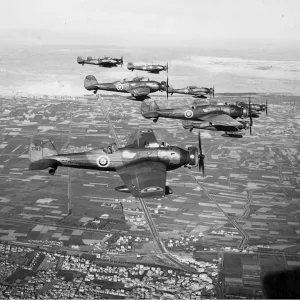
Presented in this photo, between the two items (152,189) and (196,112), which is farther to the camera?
(196,112)

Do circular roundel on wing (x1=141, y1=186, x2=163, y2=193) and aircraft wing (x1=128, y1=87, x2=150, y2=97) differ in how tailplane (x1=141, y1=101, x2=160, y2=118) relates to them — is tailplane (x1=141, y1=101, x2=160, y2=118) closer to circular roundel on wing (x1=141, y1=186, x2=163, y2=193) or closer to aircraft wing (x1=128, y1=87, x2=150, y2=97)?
aircraft wing (x1=128, y1=87, x2=150, y2=97)

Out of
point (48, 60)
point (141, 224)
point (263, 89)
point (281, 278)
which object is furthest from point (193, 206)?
point (48, 60)

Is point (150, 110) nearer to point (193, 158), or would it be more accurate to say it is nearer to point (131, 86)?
point (131, 86)

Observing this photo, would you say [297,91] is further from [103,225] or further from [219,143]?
[103,225]

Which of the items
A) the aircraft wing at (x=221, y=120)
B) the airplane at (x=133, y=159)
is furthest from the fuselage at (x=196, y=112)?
the airplane at (x=133, y=159)

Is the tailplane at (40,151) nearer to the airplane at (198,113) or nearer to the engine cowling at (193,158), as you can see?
the engine cowling at (193,158)

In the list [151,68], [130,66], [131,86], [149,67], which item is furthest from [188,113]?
[130,66]
